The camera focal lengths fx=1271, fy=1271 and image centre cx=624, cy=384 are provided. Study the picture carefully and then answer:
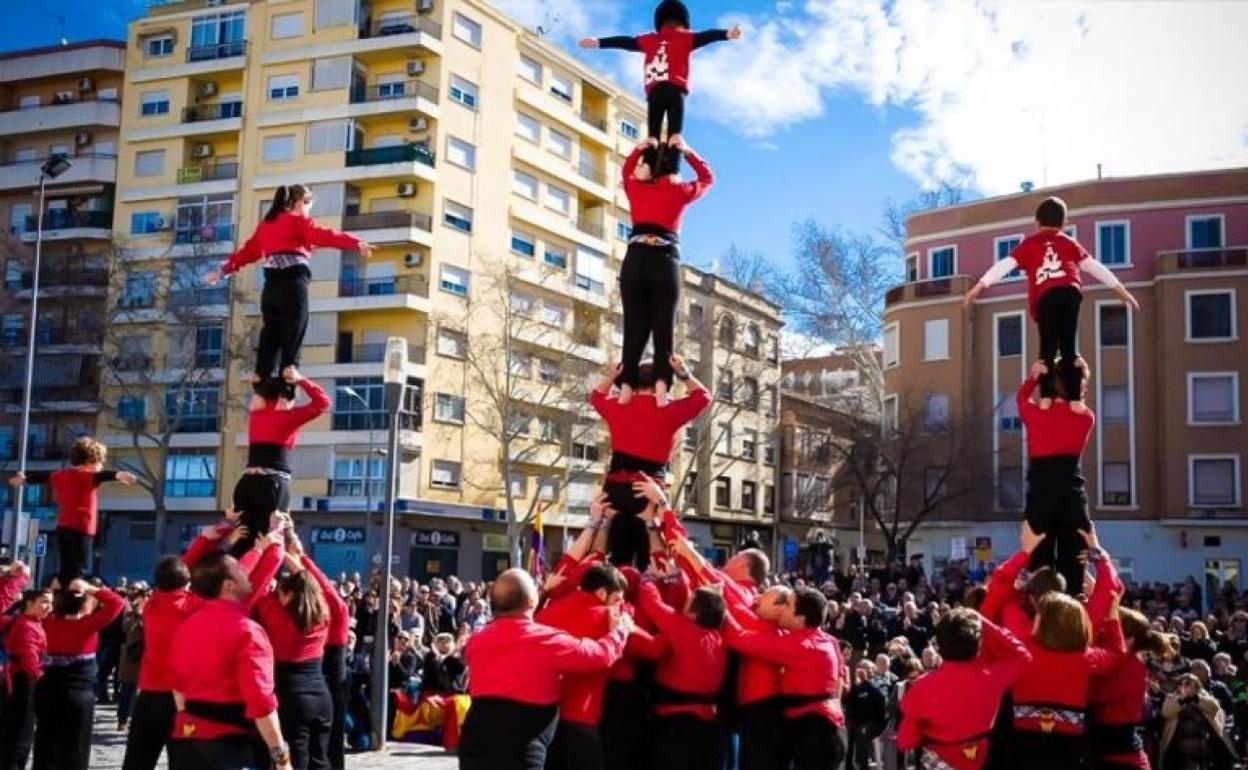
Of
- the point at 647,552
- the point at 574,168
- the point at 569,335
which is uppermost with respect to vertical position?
the point at 574,168

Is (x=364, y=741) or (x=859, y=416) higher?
(x=859, y=416)

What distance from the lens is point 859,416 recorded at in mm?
54219

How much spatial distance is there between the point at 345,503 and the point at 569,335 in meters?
10.7

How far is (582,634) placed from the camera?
812cm

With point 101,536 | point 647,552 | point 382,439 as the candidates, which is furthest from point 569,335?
point 647,552

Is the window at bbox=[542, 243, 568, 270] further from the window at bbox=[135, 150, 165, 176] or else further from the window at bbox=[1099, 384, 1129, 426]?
the window at bbox=[1099, 384, 1129, 426]

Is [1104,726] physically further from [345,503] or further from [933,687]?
[345,503]

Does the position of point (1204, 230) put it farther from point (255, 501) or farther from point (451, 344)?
point (255, 501)

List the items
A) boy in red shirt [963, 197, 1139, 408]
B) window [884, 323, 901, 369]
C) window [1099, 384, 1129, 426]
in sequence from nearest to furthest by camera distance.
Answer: boy in red shirt [963, 197, 1139, 408]
window [1099, 384, 1129, 426]
window [884, 323, 901, 369]

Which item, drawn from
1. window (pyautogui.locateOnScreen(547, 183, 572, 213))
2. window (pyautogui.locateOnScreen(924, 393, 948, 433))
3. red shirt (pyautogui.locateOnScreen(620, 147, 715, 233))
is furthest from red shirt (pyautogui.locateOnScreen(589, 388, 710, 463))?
window (pyautogui.locateOnScreen(547, 183, 572, 213))

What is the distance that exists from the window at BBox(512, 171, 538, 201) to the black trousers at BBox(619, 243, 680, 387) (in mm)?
44312

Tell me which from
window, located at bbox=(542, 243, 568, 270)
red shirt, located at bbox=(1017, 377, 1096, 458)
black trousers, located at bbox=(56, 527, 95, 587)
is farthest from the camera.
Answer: window, located at bbox=(542, 243, 568, 270)

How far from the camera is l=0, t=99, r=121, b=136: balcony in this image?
5378cm

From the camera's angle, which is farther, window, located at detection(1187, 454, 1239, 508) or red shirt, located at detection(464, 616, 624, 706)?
window, located at detection(1187, 454, 1239, 508)
